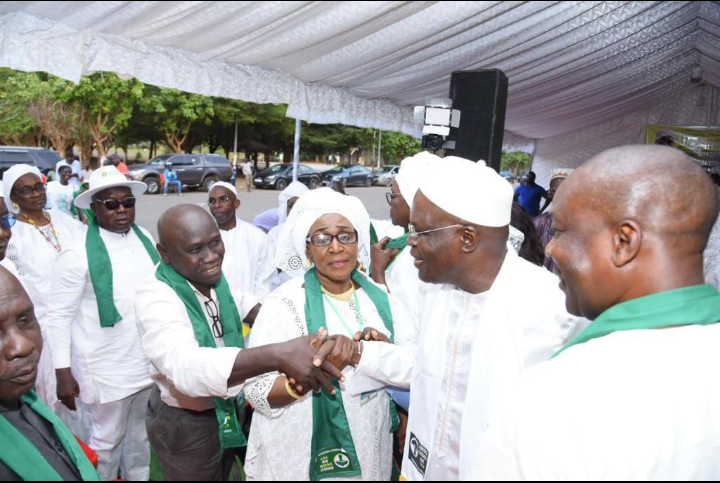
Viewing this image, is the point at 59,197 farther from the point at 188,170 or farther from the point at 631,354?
the point at 188,170

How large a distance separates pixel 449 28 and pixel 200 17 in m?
2.00

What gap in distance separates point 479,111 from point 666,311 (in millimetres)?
4196

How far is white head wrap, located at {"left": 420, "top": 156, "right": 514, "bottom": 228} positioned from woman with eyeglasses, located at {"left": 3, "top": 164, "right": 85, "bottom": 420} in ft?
9.65

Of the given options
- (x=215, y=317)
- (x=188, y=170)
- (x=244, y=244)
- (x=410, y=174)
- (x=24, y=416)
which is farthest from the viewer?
(x=188, y=170)

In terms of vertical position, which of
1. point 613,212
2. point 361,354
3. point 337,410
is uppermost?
point 613,212

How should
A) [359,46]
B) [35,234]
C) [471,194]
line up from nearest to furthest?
[471,194] → [35,234] → [359,46]

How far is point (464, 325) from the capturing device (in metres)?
1.90

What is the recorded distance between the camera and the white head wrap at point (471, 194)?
1.79 meters

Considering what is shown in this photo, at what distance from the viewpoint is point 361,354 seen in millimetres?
1984

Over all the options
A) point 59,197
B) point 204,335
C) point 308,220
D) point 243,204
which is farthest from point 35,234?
point 243,204

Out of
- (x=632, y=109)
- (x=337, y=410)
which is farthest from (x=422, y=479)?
(x=632, y=109)

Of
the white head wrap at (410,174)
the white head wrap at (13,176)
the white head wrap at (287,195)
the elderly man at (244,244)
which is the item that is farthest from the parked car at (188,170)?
the white head wrap at (410,174)

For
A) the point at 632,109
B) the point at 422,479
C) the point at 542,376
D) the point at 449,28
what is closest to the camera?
the point at 542,376

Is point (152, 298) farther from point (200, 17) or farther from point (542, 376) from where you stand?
point (200, 17)
